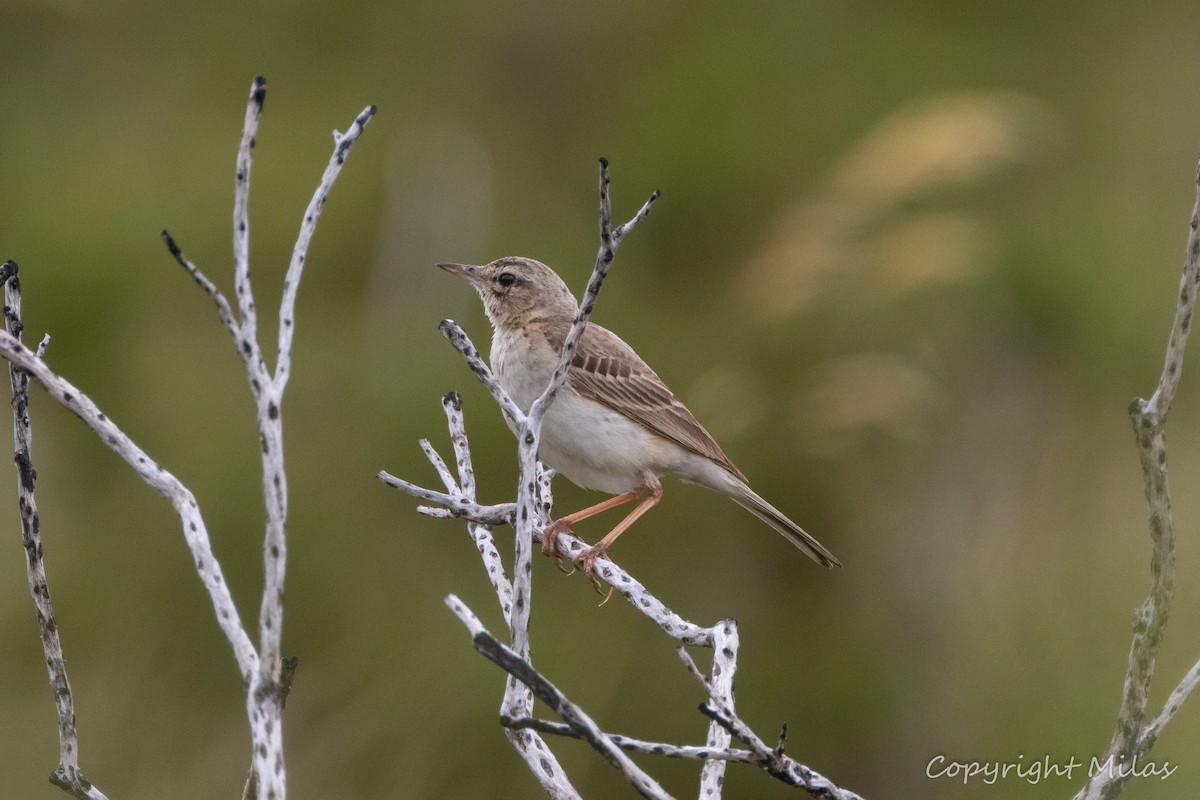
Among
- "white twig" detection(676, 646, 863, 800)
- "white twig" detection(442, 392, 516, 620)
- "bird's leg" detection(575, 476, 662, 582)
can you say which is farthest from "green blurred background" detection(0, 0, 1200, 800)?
"white twig" detection(676, 646, 863, 800)

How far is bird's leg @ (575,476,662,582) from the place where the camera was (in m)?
3.79

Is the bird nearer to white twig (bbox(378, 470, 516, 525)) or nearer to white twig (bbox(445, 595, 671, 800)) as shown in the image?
white twig (bbox(378, 470, 516, 525))

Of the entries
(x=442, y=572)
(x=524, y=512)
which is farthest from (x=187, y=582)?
(x=524, y=512)

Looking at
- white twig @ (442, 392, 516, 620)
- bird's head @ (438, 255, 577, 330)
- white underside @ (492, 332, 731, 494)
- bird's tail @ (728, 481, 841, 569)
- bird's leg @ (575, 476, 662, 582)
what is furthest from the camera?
bird's head @ (438, 255, 577, 330)

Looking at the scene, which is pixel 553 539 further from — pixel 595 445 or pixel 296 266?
pixel 296 266

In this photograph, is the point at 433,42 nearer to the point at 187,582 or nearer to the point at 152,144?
the point at 152,144

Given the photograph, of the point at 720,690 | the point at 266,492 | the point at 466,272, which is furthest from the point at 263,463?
the point at 466,272

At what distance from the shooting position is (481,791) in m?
5.09

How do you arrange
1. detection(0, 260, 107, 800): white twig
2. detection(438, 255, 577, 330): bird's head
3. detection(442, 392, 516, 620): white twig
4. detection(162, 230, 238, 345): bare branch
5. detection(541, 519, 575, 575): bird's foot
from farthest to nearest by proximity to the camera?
1. detection(438, 255, 577, 330): bird's head
2. detection(541, 519, 575, 575): bird's foot
3. detection(442, 392, 516, 620): white twig
4. detection(0, 260, 107, 800): white twig
5. detection(162, 230, 238, 345): bare branch

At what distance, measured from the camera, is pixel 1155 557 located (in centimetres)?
197

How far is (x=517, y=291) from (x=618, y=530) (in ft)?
3.44

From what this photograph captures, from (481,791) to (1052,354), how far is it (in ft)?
13.4

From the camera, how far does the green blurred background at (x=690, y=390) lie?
5.40m

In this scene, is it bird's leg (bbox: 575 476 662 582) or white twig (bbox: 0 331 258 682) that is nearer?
white twig (bbox: 0 331 258 682)
